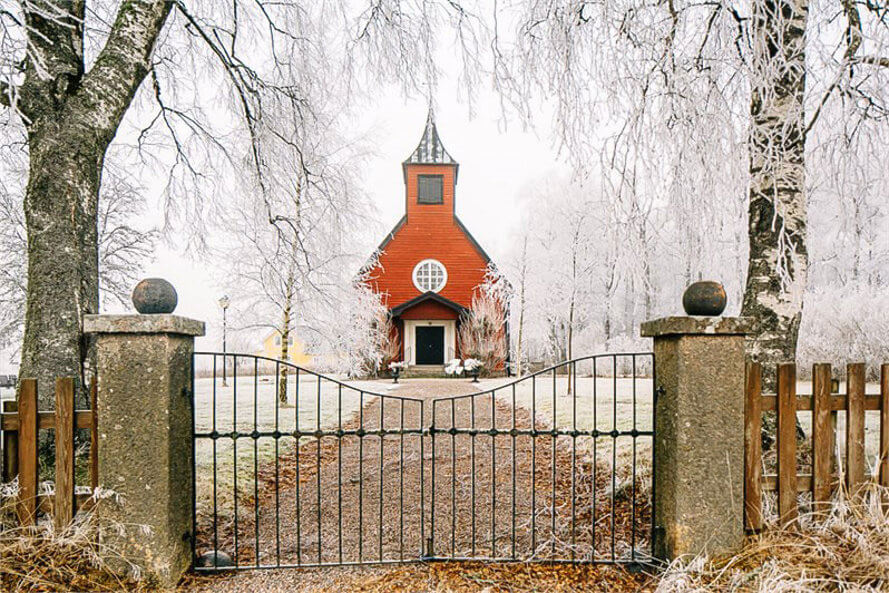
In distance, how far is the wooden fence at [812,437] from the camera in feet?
10.4

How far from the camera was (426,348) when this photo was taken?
74.8 ft

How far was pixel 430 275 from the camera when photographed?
23.1m

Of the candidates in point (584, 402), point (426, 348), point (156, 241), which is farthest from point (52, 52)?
point (426, 348)

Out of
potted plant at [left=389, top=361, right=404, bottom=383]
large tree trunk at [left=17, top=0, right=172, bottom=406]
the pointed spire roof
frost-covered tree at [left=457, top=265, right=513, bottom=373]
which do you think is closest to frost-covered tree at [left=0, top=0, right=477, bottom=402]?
large tree trunk at [left=17, top=0, right=172, bottom=406]

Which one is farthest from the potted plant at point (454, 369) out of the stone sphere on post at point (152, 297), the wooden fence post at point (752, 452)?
the stone sphere on post at point (152, 297)

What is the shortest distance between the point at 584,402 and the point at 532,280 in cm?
1073

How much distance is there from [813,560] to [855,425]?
0.84m

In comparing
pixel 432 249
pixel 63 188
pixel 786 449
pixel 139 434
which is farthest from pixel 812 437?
pixel 432 249

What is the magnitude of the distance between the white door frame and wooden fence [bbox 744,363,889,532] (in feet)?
63.4

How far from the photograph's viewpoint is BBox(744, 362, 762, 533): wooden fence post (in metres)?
3.19

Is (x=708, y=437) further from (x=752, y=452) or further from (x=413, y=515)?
(x=413, y=515)

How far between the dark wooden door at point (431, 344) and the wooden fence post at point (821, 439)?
19.7m

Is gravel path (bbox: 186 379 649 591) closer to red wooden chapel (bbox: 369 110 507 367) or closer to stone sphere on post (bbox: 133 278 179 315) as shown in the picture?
stone sphere on post (bbox: 133 278 179 315)

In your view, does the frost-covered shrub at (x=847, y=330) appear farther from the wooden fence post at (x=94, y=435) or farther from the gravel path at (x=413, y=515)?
the wooden fence post at (x=94, y=435)
